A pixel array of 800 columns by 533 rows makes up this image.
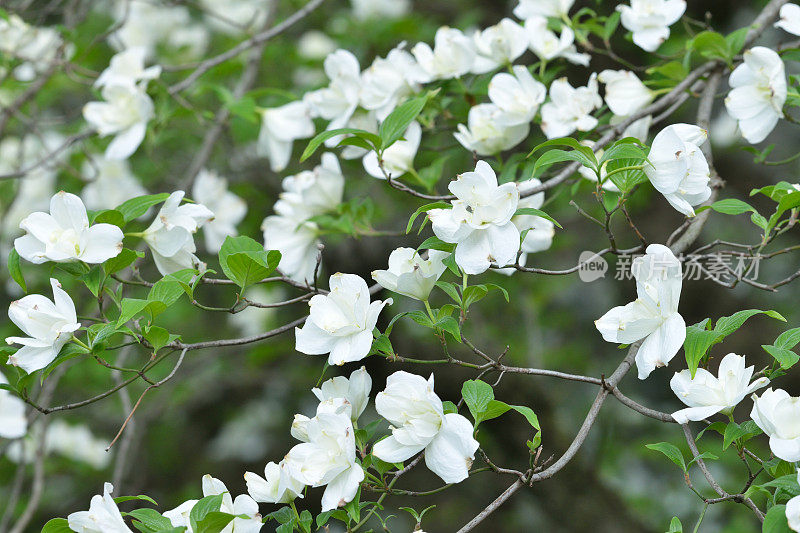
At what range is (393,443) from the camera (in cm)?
75

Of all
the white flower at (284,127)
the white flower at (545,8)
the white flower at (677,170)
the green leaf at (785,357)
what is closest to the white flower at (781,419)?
the green leaf at (785,357)

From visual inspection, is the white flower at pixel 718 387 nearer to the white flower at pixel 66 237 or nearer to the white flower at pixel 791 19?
the white flower at pixel 791 19

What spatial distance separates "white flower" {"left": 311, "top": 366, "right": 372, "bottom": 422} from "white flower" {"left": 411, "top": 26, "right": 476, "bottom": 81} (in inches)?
21.8

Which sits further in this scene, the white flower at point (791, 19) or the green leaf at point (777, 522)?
the white flower at point (791, 19)

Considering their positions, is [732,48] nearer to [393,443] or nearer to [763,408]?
[763,408]

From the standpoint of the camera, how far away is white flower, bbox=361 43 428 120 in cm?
117

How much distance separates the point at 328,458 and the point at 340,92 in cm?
68

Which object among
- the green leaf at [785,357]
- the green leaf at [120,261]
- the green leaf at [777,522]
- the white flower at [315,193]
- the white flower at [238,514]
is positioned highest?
the green leaf at [785,357]

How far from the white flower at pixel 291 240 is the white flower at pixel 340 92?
17 cm

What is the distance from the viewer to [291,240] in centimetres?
116

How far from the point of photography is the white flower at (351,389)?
2.62ft

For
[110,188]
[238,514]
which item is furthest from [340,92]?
[110,188]

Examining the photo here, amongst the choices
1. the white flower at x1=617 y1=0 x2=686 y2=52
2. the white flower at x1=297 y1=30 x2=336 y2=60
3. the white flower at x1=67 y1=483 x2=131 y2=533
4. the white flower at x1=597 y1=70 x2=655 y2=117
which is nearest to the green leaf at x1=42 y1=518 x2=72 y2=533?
the white flower at x1=67 y1=483 x2=131 y2=533

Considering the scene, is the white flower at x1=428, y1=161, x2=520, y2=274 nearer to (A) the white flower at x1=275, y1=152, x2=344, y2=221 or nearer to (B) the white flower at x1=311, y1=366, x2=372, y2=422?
(B) the white flower at x1=311, y1=366, x2=372, y2=422
